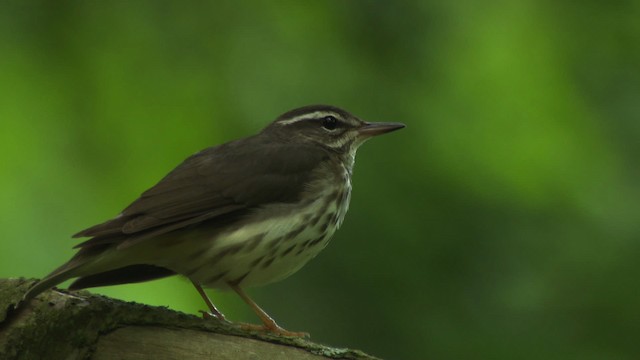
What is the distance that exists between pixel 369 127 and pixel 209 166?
109 centimetres

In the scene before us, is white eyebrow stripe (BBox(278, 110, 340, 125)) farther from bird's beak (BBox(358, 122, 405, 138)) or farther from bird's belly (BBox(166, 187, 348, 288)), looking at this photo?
bird's belly (BBox(166, 187, 348, 288))

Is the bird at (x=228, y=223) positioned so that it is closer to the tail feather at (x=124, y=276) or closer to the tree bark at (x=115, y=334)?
the tail feather at (x=124, y=276)

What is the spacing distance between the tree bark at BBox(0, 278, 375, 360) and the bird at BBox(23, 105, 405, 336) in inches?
11.2

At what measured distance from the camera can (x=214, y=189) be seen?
5.83 metres

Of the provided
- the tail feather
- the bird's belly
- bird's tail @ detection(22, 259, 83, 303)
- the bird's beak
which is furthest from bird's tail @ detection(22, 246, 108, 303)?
the bird's beak

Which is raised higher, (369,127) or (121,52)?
(121,52)

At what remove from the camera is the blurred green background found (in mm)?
6621

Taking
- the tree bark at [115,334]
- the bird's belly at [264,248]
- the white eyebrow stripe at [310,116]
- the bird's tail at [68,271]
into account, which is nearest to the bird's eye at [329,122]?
the white eyebrow stripe at [310,116]

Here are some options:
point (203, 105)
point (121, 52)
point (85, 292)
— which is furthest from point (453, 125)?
point (85, 292)

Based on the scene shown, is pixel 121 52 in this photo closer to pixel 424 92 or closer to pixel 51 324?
pixel 424 92

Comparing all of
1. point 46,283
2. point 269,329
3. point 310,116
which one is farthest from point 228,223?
point 310,116

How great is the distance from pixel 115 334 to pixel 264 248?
1065 mm

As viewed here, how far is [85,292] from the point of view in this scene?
516 cm

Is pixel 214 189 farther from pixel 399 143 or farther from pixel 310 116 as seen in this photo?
pixel 399 143
